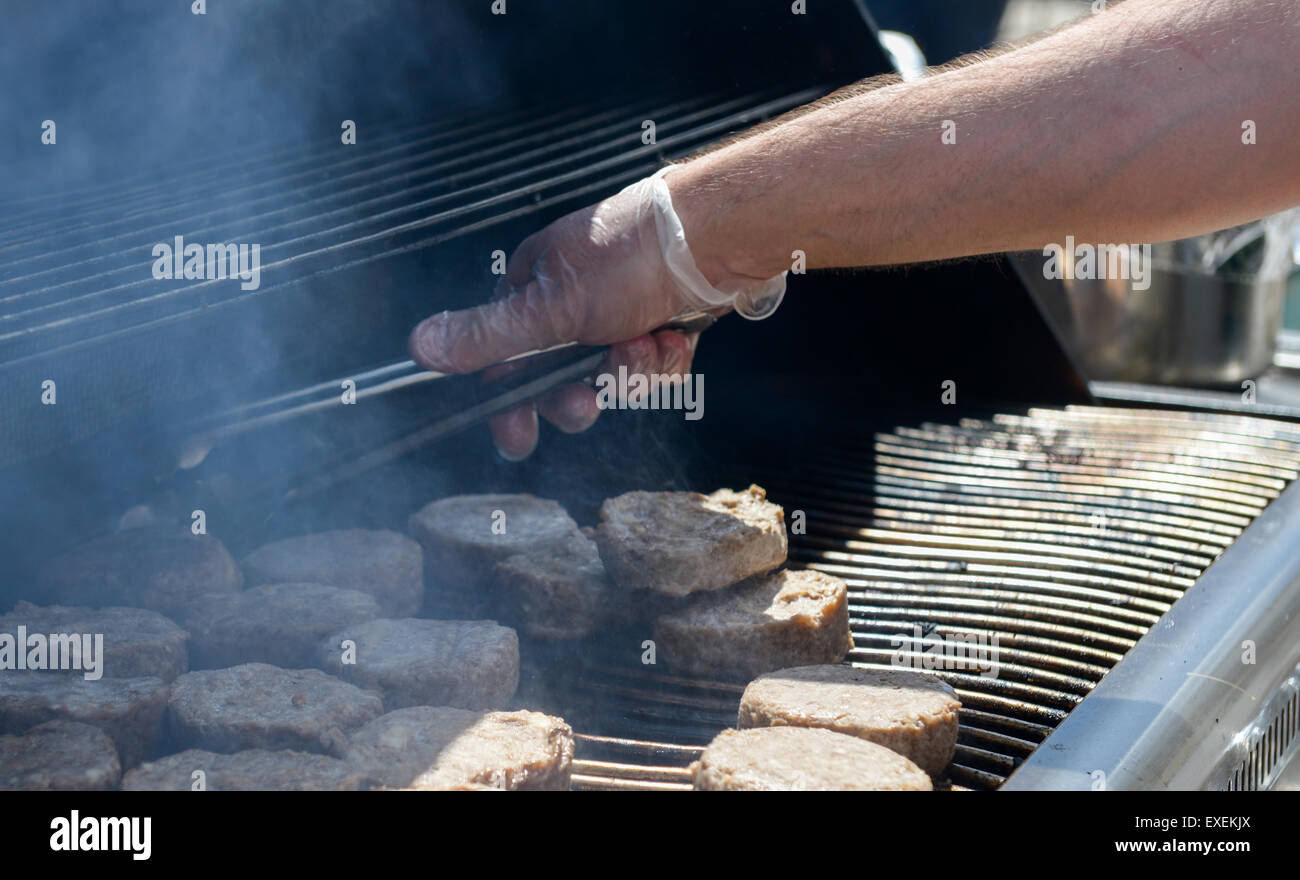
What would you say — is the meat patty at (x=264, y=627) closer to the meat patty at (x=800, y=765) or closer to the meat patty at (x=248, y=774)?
the meat patty at (x=248, y=774)

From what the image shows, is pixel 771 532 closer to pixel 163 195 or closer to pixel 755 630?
pixel 755 630

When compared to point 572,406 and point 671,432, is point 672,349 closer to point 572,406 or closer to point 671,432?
point 572,406

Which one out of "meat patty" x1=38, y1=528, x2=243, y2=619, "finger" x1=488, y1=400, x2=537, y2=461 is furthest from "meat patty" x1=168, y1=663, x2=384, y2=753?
"finger" x1=488, y1=400, x2=537, y2=461

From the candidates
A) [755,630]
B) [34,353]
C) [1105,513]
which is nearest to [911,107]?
[755,630]

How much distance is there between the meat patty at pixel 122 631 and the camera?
2.08 metres

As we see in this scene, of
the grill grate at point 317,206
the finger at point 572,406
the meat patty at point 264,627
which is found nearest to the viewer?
the grill grate at point 317,206

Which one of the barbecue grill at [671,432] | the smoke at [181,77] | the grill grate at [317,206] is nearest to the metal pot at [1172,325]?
the barbecue grill at [671,432]

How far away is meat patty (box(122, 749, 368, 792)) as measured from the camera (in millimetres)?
1670

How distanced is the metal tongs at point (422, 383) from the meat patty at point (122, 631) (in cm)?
34

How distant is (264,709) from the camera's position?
1.90 metres

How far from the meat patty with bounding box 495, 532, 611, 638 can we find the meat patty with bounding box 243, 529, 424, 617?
24 centimetres
